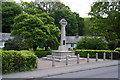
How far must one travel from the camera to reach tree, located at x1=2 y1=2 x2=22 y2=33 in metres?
43.8

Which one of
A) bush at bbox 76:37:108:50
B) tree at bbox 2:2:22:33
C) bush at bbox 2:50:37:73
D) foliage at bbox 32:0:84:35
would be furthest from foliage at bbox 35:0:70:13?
bush at bbox 2:50:37:73

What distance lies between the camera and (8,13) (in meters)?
44.4

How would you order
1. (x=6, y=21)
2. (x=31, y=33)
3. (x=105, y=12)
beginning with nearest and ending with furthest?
(x=31, y=33) → (x=105, y=12) → (x=6, y=21)

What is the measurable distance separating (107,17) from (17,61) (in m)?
15.8

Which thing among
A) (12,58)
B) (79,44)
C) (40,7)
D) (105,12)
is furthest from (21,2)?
(12,58)

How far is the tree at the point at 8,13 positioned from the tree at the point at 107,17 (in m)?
27.0

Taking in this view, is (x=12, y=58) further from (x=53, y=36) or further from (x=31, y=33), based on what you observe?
(x=53, y=36)

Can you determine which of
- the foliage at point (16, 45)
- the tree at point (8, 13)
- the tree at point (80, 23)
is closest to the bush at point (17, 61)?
the foliage at point (16, 45)

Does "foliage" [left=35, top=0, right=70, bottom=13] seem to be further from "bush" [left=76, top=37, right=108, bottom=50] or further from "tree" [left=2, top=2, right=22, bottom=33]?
"bush" [left=76, top=37, right=108, bottom=50]

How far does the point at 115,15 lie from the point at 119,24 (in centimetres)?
145

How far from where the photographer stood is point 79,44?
27.0 m

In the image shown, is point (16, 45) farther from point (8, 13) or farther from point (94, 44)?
point (8, 13)

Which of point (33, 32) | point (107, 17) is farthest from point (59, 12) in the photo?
point (33, 32)

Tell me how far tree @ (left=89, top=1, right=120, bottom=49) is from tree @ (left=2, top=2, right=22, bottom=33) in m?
27.0
